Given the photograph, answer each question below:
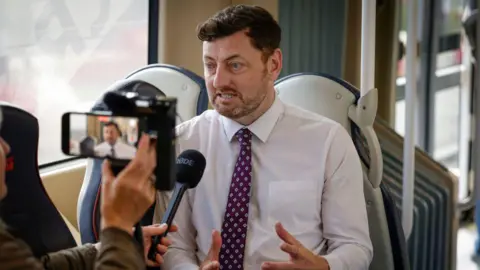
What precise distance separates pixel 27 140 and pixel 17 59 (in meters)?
0.78

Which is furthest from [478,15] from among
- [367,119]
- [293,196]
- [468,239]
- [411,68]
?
[293,196]

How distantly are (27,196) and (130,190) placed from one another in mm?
607

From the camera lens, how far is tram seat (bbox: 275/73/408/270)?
2.15 m

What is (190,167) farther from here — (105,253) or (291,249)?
(105,253)

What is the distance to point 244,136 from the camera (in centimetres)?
201

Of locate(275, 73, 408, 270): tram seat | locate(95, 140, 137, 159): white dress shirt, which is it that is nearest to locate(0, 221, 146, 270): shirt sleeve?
locate(95, 140, 137, 159): white dress shirt

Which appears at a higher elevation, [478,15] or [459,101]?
[478,15]

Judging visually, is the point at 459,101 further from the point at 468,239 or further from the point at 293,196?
the point at 293,196

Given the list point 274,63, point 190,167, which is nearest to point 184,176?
point 190,167

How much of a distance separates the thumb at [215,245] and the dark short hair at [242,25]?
0.53 m

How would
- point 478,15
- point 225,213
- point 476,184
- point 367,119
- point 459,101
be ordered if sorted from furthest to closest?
point 459,101 → point 476,184 → point 478,15 → point 367,119 → point 225,213

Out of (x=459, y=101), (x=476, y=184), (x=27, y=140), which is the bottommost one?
(x=476, y=184)

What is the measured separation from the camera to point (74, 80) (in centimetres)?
271

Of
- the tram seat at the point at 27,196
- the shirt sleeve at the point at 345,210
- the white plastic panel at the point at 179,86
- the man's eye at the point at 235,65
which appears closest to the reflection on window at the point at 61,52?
the white plastic panel at the point at 179,86
